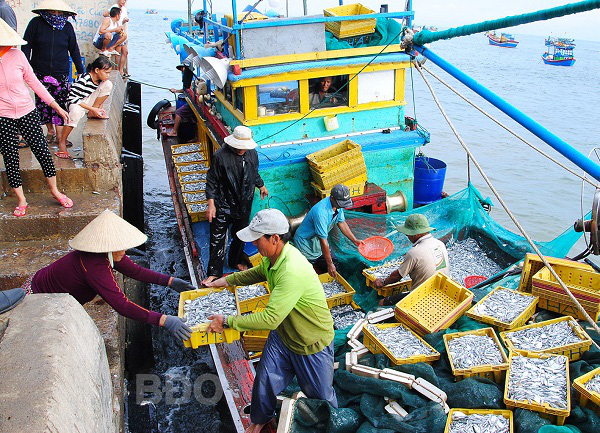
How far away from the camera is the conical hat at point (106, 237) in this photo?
403cm

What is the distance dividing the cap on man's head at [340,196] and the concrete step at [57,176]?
9.65ft

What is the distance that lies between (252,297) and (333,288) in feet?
3.92

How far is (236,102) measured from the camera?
773 centimetres

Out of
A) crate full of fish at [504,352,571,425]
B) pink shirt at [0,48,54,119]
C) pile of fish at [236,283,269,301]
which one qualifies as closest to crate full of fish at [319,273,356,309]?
pile of fish at [236,283,269,301]

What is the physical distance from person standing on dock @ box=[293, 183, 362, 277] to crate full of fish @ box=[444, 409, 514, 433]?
273 centimetres

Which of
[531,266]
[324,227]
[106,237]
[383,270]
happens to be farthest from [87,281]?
[531,266]

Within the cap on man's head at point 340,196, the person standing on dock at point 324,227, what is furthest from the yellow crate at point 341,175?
the cap on man's head at point 340,196

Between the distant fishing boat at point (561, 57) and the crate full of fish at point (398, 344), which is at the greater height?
the distant fishing boat at point (561, 57)

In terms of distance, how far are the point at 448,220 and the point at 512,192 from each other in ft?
37.3

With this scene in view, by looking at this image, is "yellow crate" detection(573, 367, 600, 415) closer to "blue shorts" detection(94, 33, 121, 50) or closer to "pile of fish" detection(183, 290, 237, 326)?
"pile of fish" detection(183, 290, 237, 326)

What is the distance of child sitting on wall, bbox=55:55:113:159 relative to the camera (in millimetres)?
6621

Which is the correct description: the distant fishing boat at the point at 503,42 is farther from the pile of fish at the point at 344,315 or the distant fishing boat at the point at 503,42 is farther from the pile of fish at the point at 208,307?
the pile of fish at the point at 208,307

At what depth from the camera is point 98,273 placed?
4.05 meters

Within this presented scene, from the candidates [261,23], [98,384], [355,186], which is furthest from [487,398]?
[261,23]
